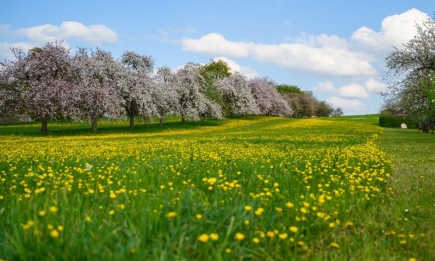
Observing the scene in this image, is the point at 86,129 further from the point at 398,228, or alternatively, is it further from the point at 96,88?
the point at 398,228

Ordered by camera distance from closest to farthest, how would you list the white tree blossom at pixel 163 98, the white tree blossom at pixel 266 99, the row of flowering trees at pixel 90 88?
the row of flowering trees at pixel 90 88
the white tree blossom at pixel 163 98
the white tree blossom at pixel 266 99

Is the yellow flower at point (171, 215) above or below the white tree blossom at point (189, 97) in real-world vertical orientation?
below

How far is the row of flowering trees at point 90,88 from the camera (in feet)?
122

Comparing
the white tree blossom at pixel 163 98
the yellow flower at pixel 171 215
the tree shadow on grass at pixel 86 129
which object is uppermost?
the white tree blossom at pixel 163 98

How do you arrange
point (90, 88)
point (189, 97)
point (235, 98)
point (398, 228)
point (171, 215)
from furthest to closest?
1. point (235, 98)
2. point (189, 97)
3. point (90, 88)
4. point (398, 228)
5. point (171, 215)

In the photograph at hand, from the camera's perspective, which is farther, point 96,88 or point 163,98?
point 163,98

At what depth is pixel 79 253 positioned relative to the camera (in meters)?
3.56

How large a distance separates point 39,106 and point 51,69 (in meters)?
4.61

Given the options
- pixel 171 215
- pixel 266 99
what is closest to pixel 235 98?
pixel 266 99

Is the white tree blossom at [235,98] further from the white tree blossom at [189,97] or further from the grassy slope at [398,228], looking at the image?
the grassy slope at [398,228]

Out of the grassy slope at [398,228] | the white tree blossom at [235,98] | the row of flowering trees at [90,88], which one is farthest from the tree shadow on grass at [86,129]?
the grassy slope at [398,228]

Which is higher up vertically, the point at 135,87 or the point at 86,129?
the point at 135,87

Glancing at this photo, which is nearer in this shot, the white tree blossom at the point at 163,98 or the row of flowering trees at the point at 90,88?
the row of flowering trees at the point at 90,88

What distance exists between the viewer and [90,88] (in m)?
38.9
